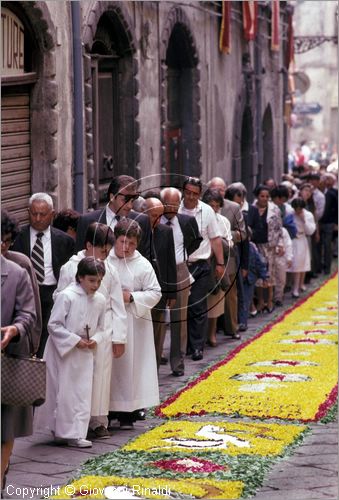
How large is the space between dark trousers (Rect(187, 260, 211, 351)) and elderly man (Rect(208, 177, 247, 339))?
1.91ft

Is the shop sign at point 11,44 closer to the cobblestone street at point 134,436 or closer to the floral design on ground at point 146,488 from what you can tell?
the cobblestone street at point 134,436

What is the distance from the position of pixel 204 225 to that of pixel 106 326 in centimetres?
385

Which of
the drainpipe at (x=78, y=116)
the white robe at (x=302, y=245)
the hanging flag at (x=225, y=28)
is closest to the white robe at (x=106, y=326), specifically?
the drainpipe at (x=78, y=116)

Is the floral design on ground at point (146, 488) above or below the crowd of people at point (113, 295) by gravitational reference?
below

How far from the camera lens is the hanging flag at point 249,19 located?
27.5m

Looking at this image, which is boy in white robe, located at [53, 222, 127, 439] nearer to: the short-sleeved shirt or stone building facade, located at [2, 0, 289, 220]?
the short-sleeved shirt

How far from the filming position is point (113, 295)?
10.9m

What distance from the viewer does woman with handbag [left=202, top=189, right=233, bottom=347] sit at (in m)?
15.1

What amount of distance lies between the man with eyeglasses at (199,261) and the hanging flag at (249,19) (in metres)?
13.1

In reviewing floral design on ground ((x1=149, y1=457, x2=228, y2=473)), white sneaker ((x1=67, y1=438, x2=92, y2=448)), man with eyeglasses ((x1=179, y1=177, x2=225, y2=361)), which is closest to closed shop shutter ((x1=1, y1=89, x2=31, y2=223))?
man with eyeglasses ((x1=179, y1=177, x2=225, y2=361))

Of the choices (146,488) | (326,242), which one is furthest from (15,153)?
(326,242)

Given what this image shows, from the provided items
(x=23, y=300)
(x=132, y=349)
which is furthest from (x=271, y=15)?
(x=23, y=300)

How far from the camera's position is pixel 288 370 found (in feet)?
44.9

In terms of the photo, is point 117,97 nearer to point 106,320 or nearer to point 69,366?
point 106,320
